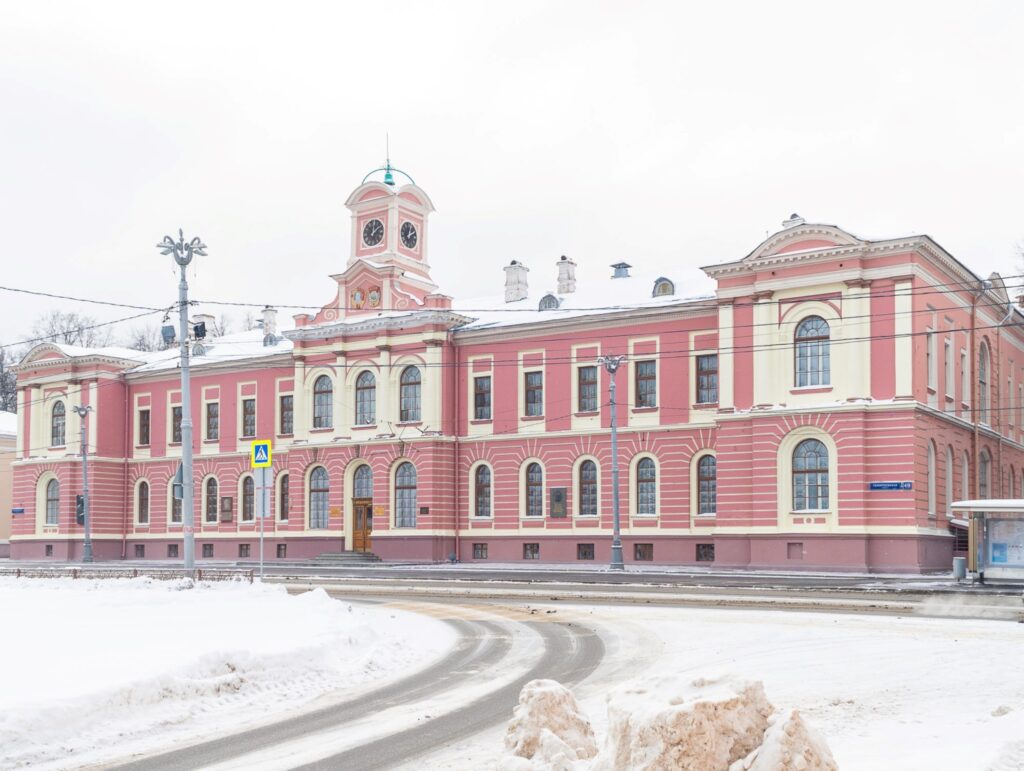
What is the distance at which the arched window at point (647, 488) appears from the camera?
139 feet

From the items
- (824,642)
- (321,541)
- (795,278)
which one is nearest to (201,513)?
(321,541)

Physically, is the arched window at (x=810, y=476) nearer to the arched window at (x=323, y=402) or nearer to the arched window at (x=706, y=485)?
the arched window at (x=706, y=485)

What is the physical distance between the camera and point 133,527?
57.3 meters

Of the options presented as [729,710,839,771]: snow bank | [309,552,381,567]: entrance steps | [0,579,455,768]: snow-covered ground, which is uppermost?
[729,710,839,771]: snow bank

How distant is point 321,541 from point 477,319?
1139 centimetres

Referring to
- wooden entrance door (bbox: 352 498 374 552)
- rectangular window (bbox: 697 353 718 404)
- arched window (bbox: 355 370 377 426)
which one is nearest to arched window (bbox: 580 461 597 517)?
rectangular window (bbox: 697 353 718 404)

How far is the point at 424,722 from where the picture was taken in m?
10.2

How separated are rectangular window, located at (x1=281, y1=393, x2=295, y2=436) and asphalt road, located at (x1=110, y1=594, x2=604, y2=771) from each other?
118ft

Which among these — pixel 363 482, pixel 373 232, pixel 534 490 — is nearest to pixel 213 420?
pixel 363 482

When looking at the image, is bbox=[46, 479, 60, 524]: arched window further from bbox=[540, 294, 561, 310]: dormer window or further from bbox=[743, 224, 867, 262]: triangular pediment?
bbox=[743, 224, 867, 262]: triangular pediment

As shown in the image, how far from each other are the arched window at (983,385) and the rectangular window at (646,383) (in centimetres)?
1173

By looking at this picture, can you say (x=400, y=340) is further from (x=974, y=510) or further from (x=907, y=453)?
(x=974, y=510)

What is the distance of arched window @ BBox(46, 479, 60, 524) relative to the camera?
57656 mm

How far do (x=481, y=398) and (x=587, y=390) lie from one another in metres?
4.81
